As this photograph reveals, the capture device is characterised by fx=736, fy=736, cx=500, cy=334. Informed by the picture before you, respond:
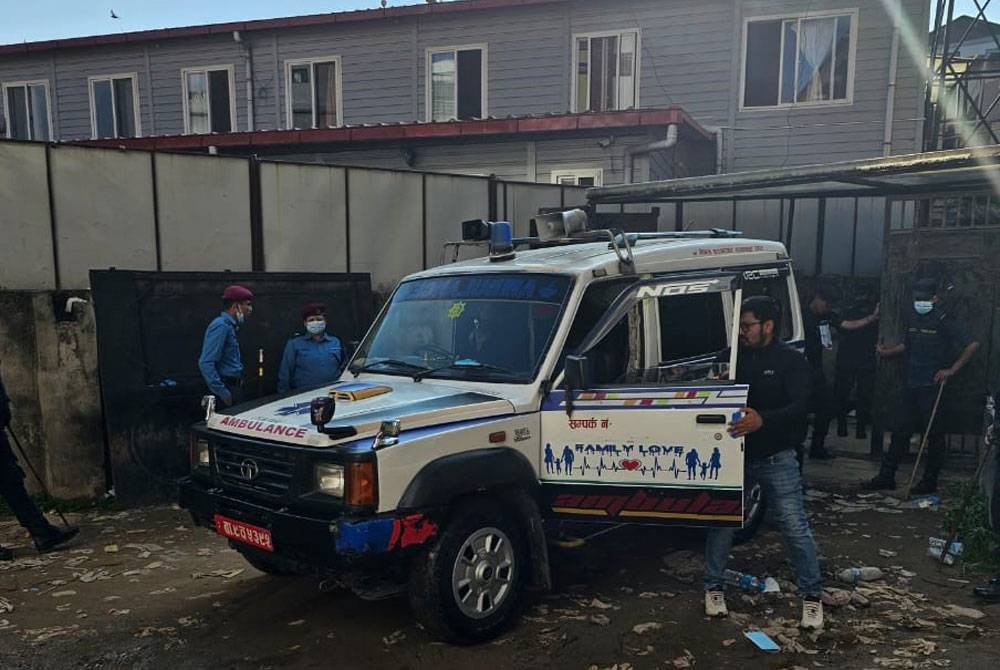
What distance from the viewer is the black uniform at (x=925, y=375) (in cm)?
669

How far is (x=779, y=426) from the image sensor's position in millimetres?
4094

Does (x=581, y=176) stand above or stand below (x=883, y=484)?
above

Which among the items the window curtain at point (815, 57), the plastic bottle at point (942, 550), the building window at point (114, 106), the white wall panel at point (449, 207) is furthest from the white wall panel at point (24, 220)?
the window curtain at point (815, 57)

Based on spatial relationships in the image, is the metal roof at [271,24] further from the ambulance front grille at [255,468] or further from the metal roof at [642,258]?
the ambulance front grille at [255,468]

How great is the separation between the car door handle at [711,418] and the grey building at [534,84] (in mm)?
8714

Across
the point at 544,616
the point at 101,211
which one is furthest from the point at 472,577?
the point at 101,211

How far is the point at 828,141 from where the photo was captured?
44.8 ft

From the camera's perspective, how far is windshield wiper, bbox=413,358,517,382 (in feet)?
14.5

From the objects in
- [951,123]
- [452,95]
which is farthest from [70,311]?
[951,123]

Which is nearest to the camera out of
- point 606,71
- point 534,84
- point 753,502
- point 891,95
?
point 753,502

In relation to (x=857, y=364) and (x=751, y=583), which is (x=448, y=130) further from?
(x=751, y=583)

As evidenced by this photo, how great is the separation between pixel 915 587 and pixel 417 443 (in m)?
3.47

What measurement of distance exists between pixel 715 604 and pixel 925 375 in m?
3.73

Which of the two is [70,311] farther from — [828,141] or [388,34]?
[828,141]
